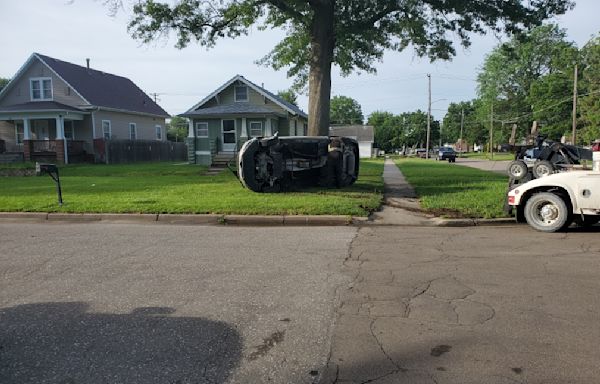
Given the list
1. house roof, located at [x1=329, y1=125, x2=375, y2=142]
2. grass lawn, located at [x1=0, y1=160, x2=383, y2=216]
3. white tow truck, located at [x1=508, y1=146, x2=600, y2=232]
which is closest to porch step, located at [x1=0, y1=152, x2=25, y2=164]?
grass lawn, located at [x1=0, y1=160, x2=383, y2=216]

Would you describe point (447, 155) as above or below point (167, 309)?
above

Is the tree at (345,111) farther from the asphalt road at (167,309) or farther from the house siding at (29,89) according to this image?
the asphalt road at (167,309)

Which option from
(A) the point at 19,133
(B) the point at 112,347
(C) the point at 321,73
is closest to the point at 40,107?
(A) the point at 19,133

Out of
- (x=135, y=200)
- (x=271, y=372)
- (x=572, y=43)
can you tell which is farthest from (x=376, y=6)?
(x=572, y=43)

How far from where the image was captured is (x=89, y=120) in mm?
31547

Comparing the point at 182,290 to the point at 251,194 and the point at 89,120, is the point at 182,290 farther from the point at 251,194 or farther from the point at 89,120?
the point at 89,120

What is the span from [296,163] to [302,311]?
29.4 ft

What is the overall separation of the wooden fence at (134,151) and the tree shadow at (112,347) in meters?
28.0

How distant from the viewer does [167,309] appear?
4570 millimetres

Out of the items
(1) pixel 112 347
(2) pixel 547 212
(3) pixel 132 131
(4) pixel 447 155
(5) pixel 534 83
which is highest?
(5) pixel 534 83

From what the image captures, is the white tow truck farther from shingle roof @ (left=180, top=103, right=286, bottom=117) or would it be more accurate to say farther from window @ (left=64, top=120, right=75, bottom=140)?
window @ (left=64, top=120, right=75, bottom=140)

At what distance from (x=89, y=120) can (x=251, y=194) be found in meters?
23.0

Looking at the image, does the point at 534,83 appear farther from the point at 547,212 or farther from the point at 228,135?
the point at 547,212

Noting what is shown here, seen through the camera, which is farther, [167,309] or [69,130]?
[69,130]
